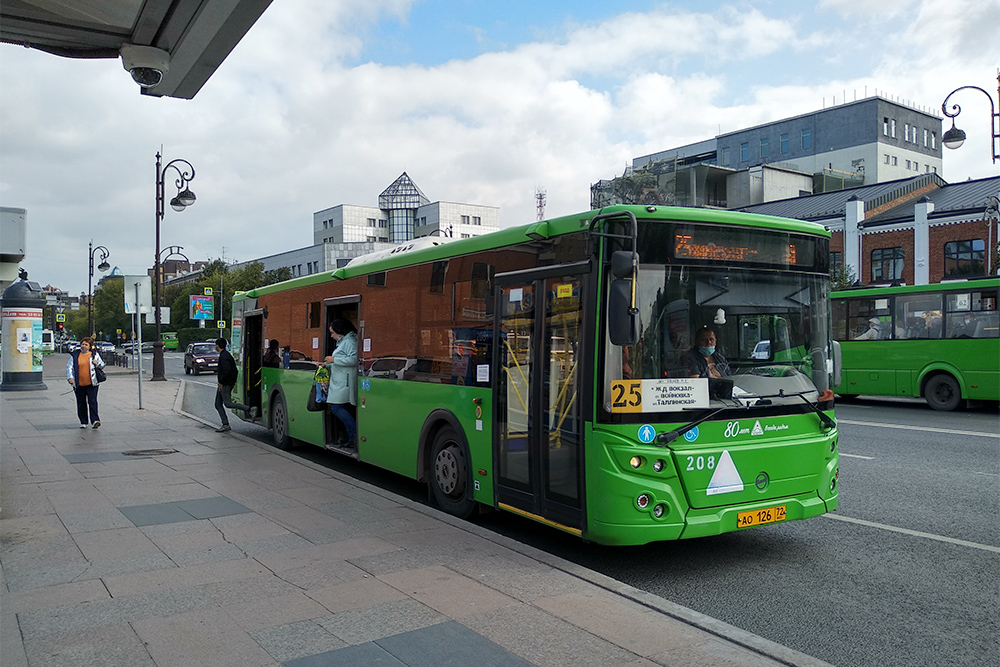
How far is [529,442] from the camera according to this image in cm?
680

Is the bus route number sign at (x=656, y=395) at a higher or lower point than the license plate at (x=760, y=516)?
higher

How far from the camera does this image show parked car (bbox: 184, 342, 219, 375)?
41.6m

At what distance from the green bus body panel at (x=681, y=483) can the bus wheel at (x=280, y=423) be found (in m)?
8.32

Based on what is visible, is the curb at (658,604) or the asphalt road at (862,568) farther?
the asphalt road at (862,568)

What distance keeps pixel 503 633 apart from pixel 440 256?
4692mm

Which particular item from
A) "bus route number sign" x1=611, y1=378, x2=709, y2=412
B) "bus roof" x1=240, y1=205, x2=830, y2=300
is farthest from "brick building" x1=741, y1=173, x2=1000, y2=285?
"bus route number sign" x1=611, y1=378, x2=709, y2=412

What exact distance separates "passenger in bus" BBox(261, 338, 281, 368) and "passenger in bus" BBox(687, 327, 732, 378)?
29.7ft

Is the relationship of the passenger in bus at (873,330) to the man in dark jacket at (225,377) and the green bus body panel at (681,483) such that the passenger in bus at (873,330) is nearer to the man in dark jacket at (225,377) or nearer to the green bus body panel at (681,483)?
the man in dark jacket at (225,377)

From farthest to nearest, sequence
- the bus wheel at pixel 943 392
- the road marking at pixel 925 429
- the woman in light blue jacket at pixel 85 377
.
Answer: the bus wheel at pixel 943 392, the woman in light blue jacket at pixel 85 377, the road marking at pixel 925 429

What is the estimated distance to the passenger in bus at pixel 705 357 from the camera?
6.16 metres

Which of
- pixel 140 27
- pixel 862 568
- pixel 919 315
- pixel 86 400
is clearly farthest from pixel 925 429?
pixel 86 400

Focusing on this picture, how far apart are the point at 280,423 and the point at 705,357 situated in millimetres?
9127

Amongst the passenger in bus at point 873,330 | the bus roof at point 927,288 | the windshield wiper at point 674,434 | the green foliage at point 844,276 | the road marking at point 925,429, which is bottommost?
the road marking at point 925,429

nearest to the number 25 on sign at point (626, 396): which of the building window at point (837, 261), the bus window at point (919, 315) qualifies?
the bus window at point (919, 315)
